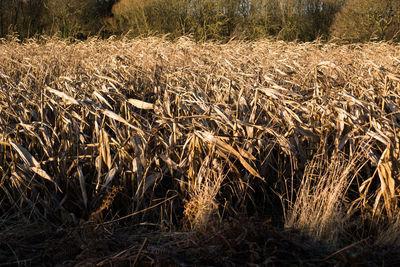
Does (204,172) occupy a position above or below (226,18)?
below

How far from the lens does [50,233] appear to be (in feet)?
6.36

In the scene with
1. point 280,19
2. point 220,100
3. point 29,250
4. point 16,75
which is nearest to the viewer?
point 29,250

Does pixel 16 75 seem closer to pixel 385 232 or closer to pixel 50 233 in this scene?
pixel 50 233

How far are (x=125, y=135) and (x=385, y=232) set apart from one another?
1545mm

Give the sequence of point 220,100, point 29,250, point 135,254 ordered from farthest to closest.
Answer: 1. point 220,100
2. point 29,250
3. point 135,254

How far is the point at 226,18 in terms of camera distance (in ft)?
36.9

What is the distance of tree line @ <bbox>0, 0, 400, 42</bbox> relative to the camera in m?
10.6

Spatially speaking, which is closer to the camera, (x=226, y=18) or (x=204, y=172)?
(x=204, y=172)

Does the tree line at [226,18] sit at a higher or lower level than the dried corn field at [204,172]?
higher

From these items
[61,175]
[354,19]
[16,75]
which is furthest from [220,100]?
[354,19]

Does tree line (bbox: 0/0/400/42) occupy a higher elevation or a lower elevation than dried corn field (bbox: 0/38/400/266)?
higher

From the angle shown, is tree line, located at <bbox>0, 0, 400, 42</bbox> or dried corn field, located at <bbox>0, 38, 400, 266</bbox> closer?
dried corn field, located at <bbox>0, 38, 400, 266</bbox>

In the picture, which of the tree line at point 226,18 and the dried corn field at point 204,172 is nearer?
the dried corn field at point 204,172

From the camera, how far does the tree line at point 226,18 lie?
417 inches
